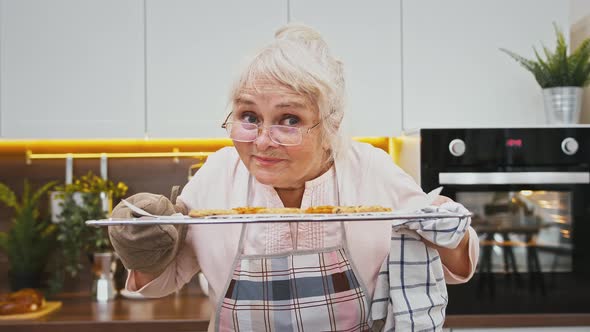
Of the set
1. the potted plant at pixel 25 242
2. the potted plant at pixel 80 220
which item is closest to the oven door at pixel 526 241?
the potted plant at pixel 80 220

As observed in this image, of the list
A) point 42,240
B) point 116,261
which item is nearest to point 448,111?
point 116,261

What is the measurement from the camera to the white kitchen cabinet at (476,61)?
2186mm

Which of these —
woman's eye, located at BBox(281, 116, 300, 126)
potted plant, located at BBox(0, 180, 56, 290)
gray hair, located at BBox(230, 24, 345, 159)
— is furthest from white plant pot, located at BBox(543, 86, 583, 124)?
potted plant, located at BBox(0, 180, 56, 290)

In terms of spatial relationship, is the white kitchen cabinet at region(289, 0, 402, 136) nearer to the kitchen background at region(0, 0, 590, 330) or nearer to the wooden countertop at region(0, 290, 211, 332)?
the kitchen background at region(0, 0, 590, 330)

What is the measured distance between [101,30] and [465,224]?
5.41ft

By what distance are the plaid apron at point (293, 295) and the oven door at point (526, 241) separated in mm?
953

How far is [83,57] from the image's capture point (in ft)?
7.24

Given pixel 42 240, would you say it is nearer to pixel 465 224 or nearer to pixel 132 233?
Answer: pixel 132 233

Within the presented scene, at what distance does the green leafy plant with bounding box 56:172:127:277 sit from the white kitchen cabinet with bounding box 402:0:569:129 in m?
1.19

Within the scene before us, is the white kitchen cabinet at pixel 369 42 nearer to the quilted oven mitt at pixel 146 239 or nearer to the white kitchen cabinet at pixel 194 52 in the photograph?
the white kitchen cabinet at pixel 194 52

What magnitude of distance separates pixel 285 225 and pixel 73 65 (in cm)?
137

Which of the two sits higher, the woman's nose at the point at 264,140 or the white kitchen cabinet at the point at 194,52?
the white kitchen cabinet at the point at 194,52

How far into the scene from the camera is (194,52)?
2.21m

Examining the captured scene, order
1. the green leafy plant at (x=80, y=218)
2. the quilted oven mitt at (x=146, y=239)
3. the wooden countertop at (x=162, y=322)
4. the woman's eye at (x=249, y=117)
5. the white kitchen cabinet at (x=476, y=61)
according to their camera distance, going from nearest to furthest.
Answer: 1. the quilted oven mitt at (x=146, y=239)
2. the woman's eye at (x=249, y=117)
3. the wooden countertop at (x=162, y=322)
4. the white kitchen cabinet at (x=476, y=61)
5. the green leafy plant at (x=80, y=218)
